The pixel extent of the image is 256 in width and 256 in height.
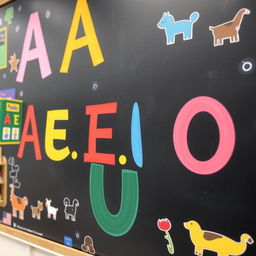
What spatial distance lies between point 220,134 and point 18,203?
1321 mm

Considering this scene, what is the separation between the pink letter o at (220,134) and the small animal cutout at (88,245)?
64 centimetres

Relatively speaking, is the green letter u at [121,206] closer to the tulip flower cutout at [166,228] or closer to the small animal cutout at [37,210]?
the tulip flower cutout at [166,228]

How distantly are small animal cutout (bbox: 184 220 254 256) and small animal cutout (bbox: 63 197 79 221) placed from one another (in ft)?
2.00

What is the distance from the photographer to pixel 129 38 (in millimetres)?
1196

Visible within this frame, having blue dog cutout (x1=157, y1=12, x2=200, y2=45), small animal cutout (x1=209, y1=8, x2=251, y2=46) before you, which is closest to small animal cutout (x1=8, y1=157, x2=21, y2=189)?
blue dog cutout (x1=157, y1=12, x2=200, y2=45)

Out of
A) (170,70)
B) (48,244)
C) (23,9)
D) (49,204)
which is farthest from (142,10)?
(48,244)

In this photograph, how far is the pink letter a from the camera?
1566 millimetres

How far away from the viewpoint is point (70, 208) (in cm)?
142

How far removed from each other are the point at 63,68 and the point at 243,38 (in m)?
0.92

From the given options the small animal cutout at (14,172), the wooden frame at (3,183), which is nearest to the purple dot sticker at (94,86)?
the small animal cutout at (14,172)

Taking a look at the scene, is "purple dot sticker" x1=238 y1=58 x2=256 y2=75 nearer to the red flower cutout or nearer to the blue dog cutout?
the blue dog cutout

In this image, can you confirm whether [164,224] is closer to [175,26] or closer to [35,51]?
[175,26]

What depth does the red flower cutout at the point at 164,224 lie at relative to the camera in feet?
3.51

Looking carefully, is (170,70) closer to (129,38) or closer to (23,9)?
(129,38)
